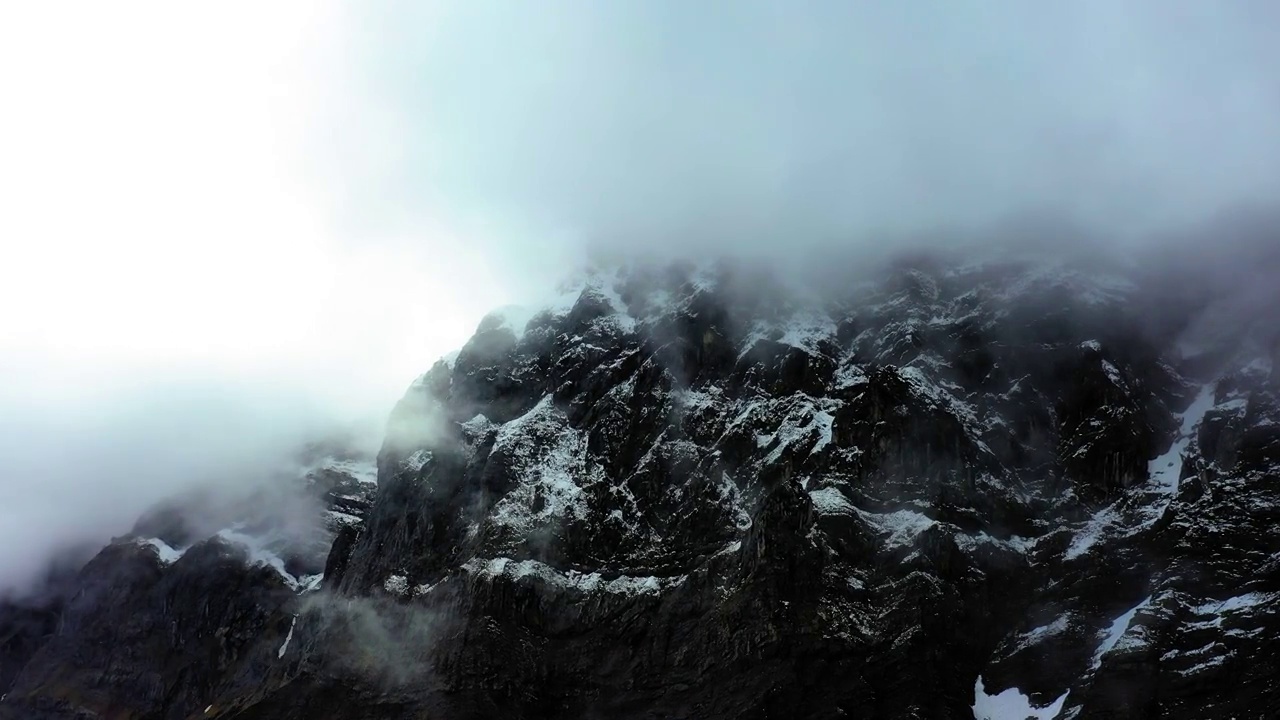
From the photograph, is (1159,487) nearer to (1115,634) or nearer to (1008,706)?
(1115,634)

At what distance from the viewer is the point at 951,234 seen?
144375 mm

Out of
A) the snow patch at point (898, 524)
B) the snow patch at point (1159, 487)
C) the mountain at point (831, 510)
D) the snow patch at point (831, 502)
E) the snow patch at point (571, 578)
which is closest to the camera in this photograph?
the mountain at point (831, 510)

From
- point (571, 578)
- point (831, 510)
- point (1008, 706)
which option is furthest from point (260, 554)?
point (1008, 706)

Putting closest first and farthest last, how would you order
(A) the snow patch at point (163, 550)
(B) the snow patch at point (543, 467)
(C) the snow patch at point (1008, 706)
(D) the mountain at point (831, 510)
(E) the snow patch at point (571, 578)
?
(C) the snow patch at point (1008, 706) → (D) the mountain at point (831, 510) → (E) the snow patch at point (571, 578) → (B) the snow patch at point (543, 467) → (A) the snow patch at point (163, 550)

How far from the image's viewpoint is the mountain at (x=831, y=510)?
9000 cm

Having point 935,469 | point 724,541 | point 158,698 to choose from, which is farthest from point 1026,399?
point 158,698

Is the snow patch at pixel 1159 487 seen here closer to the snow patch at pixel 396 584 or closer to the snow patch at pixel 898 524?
the snow patch at pixel 898 524

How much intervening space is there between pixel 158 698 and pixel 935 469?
134732 millimetres

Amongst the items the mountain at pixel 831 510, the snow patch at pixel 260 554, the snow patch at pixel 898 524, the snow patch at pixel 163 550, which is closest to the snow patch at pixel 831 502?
the mountain at pixel 831 510

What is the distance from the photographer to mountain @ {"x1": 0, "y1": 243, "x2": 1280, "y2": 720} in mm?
90000

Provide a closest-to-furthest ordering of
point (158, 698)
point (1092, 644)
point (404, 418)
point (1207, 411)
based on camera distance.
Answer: point (1092, 644) → point (1207, 411) → point (404, 418) → point (158, 698)

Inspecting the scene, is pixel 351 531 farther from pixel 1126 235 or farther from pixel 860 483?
pixel 1126 235

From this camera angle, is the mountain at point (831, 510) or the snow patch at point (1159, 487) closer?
the mountain at point (831, 510)

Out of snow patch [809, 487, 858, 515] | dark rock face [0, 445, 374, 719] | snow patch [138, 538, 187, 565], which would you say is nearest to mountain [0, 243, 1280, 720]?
snow patch [809, 487, 858, 515]
